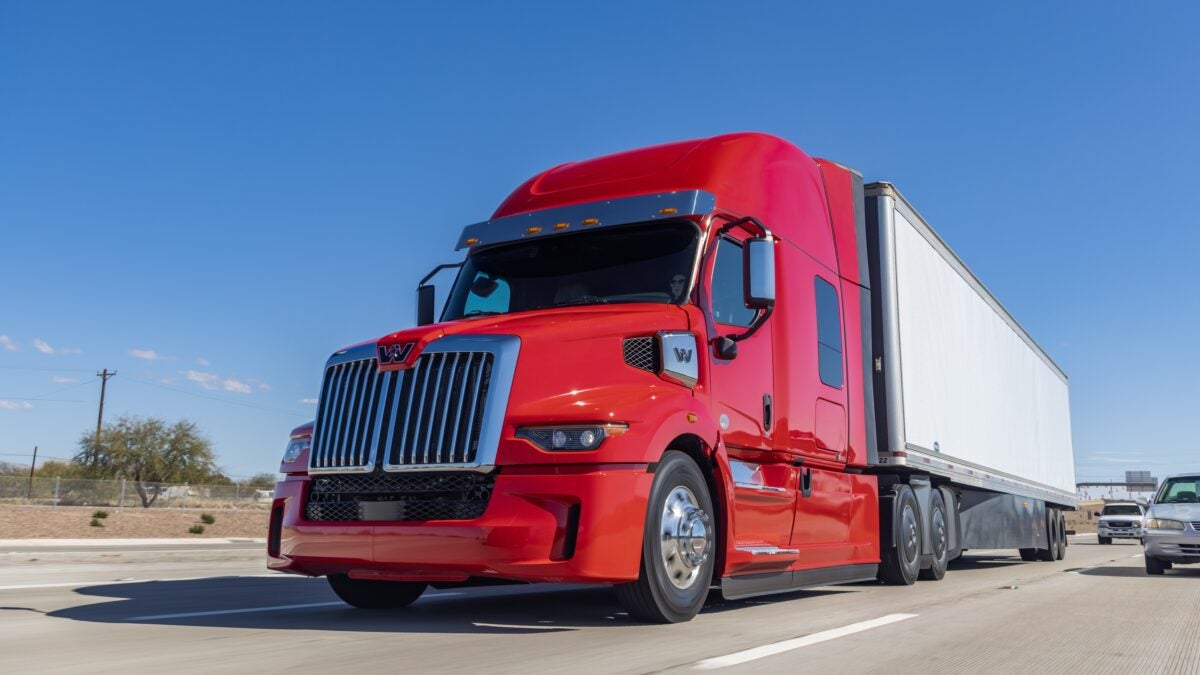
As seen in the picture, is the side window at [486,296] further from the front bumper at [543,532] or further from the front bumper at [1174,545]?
the front bumper at [1174,545]

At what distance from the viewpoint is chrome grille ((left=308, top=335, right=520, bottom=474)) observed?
6.11 m

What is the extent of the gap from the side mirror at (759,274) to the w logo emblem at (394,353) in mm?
2491

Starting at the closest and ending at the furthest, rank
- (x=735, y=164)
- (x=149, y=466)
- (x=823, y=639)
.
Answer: (x=823, y=639), (x=735, y=164), (x=149, y=466)

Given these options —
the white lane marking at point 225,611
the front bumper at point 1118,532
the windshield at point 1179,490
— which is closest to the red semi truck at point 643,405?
the white lane marking at point 225,611

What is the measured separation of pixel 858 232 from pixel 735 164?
327cm

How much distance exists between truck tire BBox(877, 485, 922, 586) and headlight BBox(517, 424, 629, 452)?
19.2 feet

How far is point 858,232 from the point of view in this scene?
11.2 meters

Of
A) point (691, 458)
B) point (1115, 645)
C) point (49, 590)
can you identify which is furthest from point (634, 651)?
point (49, 590)

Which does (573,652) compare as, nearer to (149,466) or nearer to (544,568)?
(544,568)

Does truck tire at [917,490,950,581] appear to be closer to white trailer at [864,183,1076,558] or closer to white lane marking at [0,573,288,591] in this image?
white trailer at [864,183,1076,558]

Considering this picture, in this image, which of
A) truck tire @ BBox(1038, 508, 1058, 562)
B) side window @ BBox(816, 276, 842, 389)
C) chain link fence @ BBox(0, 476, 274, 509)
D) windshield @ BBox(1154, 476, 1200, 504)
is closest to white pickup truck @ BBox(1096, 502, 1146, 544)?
truck tire @ BBox(1038, 508, 1058, 562)

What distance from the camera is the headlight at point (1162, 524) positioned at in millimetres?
13570

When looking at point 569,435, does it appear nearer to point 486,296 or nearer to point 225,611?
point 486,296

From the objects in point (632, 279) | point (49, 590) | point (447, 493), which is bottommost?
point (49, 590)
